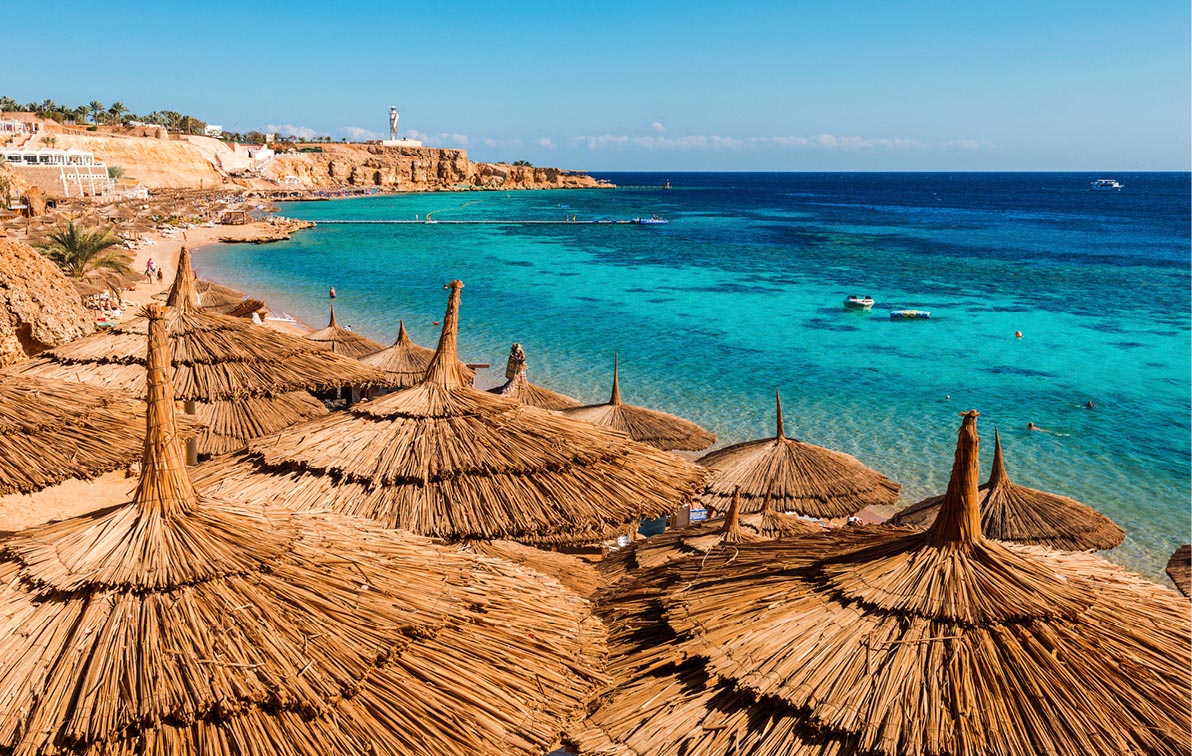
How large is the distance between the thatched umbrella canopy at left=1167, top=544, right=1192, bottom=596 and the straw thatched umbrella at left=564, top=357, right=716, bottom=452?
6.21 metres

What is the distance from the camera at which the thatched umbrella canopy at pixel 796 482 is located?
10000mm

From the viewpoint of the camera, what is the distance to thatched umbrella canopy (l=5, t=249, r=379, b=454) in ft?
23.9

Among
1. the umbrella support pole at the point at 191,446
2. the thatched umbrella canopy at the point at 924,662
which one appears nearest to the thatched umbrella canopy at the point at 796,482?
the umbrella support pole at the point at 191,446

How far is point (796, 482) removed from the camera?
1013cm

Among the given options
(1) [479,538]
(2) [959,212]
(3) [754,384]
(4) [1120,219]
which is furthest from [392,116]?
(1) [479,538]

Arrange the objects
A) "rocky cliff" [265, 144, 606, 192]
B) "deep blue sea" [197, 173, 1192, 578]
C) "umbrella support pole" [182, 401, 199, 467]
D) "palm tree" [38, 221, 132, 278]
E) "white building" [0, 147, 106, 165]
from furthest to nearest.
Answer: "rocky cliff" [265, 144, 606, 192]
"white building" [0, 147, 106, 165]
"palm tree" [38, 221, 132, 278]
"deep blue sea" [197, 173, 1192, 578]
"umbrella support pole" [182, 401, 199, 467]

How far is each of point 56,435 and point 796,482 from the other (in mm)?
7898

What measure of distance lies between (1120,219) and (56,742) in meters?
96.2

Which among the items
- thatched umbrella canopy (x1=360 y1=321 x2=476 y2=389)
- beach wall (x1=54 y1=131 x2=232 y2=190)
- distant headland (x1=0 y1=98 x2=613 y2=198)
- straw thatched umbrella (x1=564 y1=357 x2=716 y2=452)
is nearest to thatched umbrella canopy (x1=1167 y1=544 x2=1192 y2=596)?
straw thatched umbrella (x1=564 y1=357 x2=716 y2=452)

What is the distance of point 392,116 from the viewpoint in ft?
420

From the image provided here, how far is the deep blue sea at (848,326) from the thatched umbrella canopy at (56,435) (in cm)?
1180

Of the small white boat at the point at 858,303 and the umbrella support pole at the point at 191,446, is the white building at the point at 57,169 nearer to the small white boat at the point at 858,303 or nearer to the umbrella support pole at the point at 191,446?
the small white boat at the point at 858,303

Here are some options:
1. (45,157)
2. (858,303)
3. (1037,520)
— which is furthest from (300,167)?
(1037,520)

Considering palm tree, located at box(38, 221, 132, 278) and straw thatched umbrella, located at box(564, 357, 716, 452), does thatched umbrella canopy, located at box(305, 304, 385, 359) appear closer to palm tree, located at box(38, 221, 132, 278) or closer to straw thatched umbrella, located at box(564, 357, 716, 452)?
straw thatched umbrella, located at box(564, 357, 716, 452)
